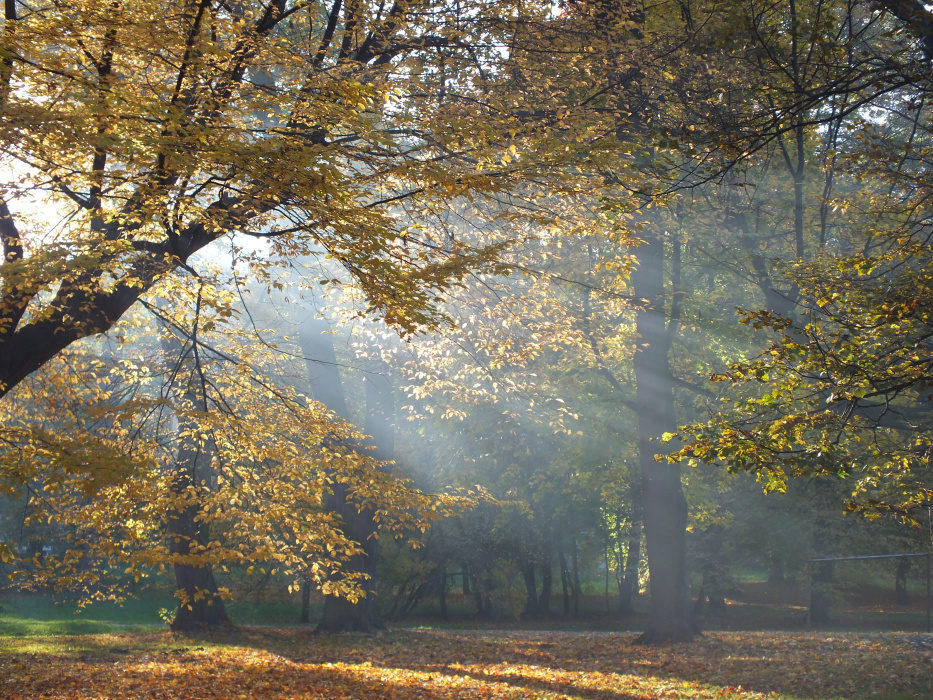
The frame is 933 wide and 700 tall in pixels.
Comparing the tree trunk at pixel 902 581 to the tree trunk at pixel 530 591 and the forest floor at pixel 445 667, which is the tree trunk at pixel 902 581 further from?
the forest floor at pixel 445 667

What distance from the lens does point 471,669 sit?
36.6 feet

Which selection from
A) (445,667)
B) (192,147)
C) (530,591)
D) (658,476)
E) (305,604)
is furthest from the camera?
(530,591)

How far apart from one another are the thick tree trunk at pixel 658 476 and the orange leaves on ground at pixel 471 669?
80 cm

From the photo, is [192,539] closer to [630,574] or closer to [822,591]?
[822,591]

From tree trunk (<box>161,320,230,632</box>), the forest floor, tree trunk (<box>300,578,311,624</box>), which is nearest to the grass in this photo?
tree trunk (<box>300,578,311,624</box>)

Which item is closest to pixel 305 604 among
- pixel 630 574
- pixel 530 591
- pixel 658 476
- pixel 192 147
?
pixel 530 591

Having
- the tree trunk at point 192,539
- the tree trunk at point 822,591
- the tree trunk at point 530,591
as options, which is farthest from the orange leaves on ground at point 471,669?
the tree trunk at point 530,591

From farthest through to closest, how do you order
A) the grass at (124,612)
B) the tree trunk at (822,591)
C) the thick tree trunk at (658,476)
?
the grass at (124,612) < the tree trunk at (822,591) < the thick tree trunk at (658,476)

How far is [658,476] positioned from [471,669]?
581cm

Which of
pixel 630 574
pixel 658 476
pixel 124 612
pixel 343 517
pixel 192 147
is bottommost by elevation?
pixel 124 612

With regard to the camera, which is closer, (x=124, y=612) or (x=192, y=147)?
(x=192, y=147)

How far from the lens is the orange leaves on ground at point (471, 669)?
26.9 ft

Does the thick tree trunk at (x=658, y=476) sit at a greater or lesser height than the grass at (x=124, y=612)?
greater

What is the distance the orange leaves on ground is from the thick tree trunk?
0.80 m
